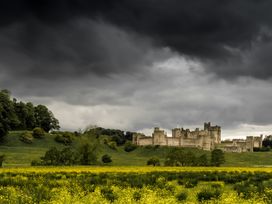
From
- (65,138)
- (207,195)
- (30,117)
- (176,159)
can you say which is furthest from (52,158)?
(30,117)

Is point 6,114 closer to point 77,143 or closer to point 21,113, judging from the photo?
point 77,143

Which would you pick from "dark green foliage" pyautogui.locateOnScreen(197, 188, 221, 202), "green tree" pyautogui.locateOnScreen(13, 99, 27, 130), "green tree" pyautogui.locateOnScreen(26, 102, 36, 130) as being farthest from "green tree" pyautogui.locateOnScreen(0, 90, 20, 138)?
"dark green foliage" pyautogui.locateOnScreen(197, 188, 221, 202)

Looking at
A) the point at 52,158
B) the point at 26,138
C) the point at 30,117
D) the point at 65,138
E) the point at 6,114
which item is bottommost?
the point at 52,158

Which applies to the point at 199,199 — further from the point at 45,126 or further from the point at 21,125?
the point at 45,126

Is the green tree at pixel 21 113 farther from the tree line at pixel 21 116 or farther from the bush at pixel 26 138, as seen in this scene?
the bush at pixel 26 138

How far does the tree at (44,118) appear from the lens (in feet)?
504

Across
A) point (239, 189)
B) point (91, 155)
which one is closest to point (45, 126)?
point (91, 155)

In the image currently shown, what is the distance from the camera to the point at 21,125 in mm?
141250

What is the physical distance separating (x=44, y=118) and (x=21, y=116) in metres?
12.5

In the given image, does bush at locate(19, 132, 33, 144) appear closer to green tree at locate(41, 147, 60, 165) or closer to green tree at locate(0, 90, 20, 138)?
green tree at locate(0, 90, 20, 138)

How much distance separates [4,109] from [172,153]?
46593 mm

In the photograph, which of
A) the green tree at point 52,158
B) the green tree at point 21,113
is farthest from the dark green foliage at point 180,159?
the green tree at point 21,113

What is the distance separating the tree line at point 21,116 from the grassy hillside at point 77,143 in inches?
157

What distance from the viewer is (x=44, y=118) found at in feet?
505
